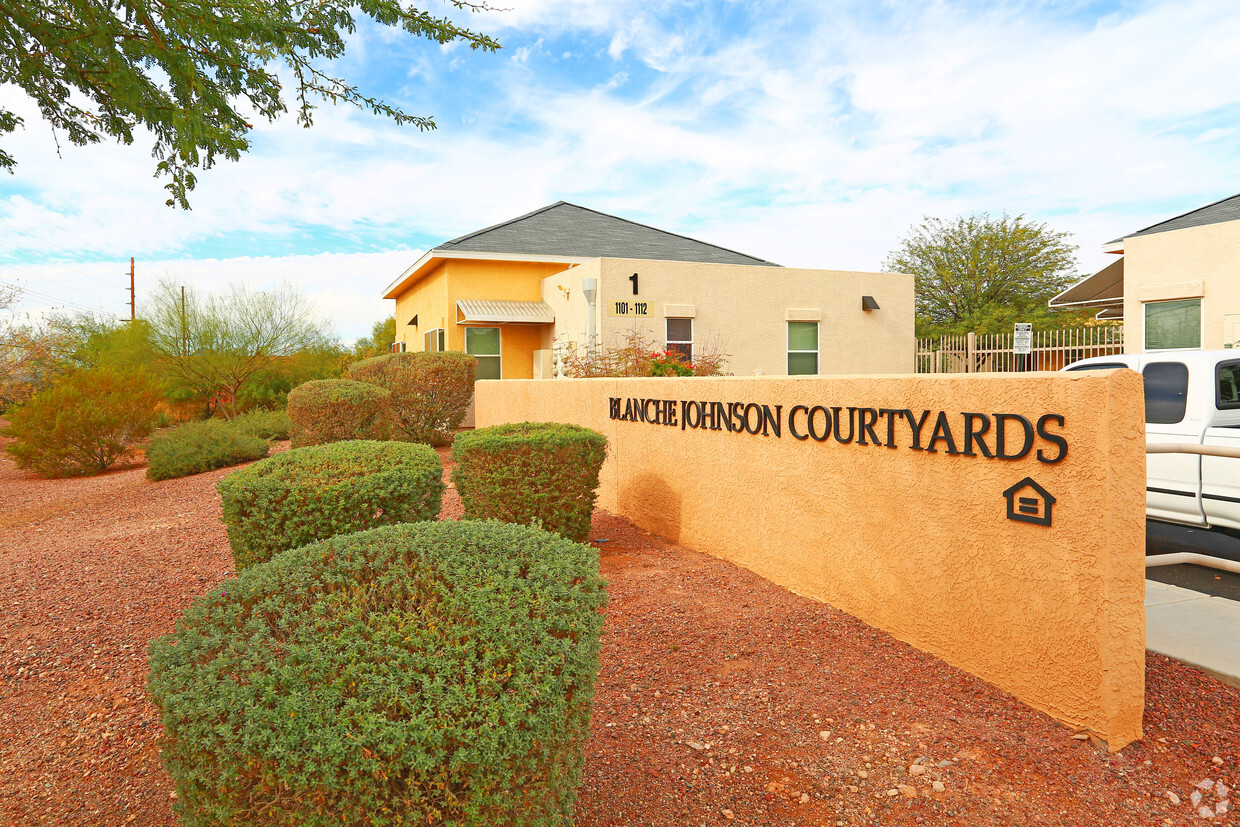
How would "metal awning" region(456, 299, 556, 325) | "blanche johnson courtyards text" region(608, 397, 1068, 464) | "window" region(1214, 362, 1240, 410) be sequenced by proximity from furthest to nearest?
"metal awning" region(456, 299, 556, 325) < "window" region(1214, 362, 1240, 410) < "blanche johnson courtyards text" region(608, 397, 1068, 464)

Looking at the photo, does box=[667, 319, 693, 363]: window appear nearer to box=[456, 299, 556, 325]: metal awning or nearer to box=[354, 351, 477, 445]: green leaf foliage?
box=[456, 299, 556, 325]: metal awning

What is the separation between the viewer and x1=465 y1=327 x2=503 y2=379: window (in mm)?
17172

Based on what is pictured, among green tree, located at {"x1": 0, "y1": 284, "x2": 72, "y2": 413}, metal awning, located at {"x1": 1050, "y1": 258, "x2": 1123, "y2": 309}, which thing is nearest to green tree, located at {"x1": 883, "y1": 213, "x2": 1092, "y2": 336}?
metal awning, located at {"x1": 1050, "y1": 258, "x2": 1123, "y2": 309}

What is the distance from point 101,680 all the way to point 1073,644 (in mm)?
4922

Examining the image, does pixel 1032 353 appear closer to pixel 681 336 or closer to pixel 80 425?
pixel 681 336

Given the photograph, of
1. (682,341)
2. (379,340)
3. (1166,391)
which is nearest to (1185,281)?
(682,341)

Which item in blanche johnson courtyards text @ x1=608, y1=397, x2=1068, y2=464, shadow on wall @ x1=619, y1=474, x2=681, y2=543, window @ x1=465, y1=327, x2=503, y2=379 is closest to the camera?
blanche johnson courtyards text @ x1=608, y1=397, x2=1068, y2=464

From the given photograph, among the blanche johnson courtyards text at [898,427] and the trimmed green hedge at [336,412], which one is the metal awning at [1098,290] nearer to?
the blanche johnson courtyards text at [898,427]

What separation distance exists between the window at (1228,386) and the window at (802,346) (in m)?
10.3

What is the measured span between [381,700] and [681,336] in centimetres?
1417

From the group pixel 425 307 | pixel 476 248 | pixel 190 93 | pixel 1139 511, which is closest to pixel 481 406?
pixel 476 248

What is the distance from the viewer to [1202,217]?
15.6 m

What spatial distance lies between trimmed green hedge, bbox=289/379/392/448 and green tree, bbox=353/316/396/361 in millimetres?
22900

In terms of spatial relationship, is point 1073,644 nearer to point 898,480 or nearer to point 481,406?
point 898,480
